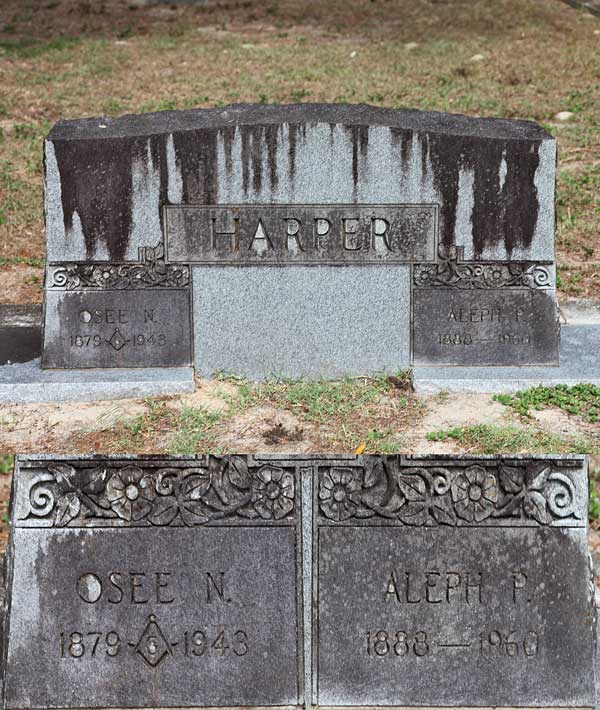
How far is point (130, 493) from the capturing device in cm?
363

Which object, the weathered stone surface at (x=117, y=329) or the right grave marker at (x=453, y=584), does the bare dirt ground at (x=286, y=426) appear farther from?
the right grave marker at (x=453, y=584)

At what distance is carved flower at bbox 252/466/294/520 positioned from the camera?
363cm

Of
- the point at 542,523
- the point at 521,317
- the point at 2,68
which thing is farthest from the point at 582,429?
the point at 2,68

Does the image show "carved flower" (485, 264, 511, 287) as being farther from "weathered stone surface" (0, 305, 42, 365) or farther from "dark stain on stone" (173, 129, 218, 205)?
"weathered stone surface" (0, 305, 42, 365)

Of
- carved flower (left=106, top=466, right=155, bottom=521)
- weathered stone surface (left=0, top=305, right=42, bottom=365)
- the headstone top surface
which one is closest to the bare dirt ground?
weathered stone surface (left=0, top=305, right=42, bottom=365)

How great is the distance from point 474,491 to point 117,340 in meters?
3.42

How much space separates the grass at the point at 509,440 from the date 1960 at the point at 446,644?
6.65ft

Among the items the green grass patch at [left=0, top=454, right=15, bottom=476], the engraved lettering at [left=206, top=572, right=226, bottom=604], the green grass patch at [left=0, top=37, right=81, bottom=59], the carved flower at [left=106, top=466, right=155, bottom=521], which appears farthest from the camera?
the green grass patch at [left=0, top=37, right=81, bottom=59]

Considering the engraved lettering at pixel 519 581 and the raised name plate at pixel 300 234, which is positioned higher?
the raised name plate at pixel 300 234

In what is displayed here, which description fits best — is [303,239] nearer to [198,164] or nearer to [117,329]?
[198,164]

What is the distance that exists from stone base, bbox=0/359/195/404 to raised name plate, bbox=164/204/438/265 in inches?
26.8

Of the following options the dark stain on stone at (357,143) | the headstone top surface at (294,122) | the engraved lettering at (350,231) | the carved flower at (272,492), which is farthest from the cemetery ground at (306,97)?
the carved flower at (272,492)

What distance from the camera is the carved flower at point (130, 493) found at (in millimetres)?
3621

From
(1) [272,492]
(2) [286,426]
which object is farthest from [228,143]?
(1) [272,492]
